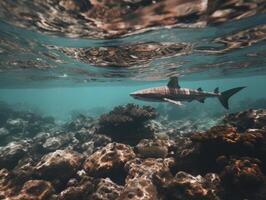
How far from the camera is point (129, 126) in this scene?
14500mm

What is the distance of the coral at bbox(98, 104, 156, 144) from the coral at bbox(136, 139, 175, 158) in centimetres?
286

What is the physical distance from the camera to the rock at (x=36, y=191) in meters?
8.26

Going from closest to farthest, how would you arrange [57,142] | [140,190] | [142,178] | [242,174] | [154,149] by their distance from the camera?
[140,190]
[242,174]
[142,178]
[154,149]
[57,142]

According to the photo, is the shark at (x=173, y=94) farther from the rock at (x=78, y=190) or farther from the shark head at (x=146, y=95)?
the rock at (x=78, y=190)

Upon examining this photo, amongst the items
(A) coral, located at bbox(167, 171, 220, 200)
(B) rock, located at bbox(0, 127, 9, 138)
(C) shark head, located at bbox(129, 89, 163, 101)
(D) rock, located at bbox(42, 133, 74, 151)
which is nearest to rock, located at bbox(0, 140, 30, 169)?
(D) rock, located at bbox(42, 133, 74, 151)

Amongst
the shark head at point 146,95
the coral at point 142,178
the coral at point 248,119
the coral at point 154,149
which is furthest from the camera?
the coral at point 248,119

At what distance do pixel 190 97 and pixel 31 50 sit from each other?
41.3 ft

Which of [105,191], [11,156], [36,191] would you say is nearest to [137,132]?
[105,191]

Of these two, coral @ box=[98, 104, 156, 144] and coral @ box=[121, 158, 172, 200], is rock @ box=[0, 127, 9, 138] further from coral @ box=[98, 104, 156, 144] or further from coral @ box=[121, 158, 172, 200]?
coral @ box=[121, 158, 172, 200]

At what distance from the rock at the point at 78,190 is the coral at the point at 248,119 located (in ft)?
23.8

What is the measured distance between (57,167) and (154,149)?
4.08m

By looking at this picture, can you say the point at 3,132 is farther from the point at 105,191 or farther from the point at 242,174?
the point at 242,174

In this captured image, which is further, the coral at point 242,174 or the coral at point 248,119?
the coral at point 248,119

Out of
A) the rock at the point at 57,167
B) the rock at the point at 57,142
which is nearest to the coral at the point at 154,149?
the rock at the point at 57,167
